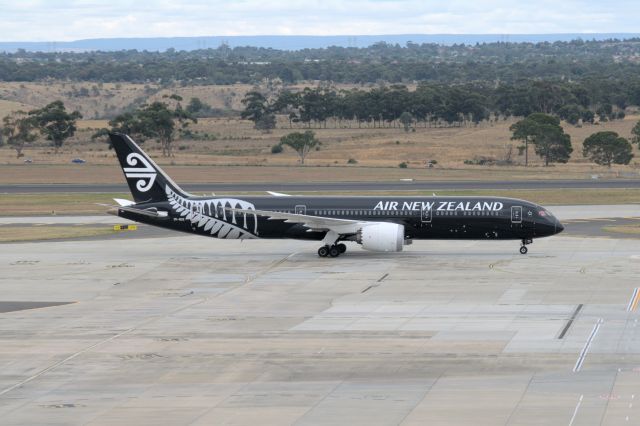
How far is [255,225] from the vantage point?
207 feet

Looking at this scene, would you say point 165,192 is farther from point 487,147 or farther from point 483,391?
point 487,147

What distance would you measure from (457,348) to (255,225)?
2679 cm

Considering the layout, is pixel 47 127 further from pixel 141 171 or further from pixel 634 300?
pixel 634 300

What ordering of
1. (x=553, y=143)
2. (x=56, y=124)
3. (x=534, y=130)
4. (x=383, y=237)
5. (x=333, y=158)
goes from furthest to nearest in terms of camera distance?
(x=56, y=124) < (x=333, y=158) < (x=534, y=130) < (x=553, y=143) < (x=383, y=237)

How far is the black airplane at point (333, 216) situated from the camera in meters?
61.8

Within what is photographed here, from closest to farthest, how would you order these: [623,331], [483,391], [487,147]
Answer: [483,391] < [623,331] < [487,147]

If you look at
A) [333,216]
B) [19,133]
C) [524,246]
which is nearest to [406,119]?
[19,133]

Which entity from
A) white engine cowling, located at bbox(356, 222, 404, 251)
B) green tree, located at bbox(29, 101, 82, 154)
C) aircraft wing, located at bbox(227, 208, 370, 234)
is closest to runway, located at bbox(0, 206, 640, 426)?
white engine cowling, located at bbox(356, 222, 404, 251)

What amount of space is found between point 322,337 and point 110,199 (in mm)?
61047

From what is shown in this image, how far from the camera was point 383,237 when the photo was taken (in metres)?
60.8

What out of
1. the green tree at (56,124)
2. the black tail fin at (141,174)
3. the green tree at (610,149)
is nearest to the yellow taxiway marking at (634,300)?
the black tail fin at (141,174)

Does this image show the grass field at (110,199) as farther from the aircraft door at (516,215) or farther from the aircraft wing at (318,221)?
the aircraft door at (516,215)

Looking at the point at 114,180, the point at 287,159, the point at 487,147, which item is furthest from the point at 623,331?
the point at 487,147

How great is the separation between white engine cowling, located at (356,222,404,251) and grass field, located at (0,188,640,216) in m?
35.0
